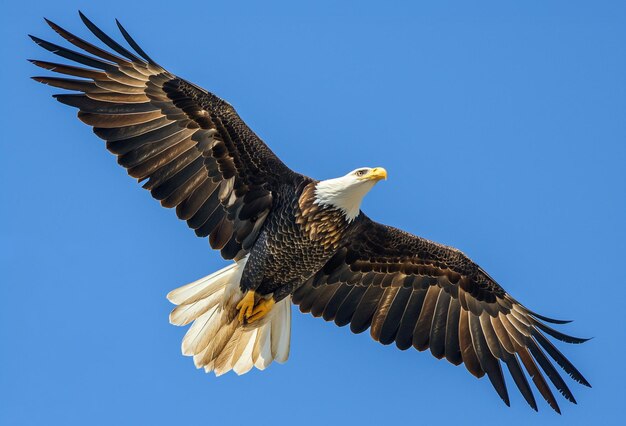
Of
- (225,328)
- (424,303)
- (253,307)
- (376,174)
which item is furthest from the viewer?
(424,303)

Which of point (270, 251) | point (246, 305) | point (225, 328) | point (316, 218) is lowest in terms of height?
point (225, 328)

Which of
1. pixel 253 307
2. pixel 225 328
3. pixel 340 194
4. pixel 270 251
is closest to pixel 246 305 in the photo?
pixel 253 307

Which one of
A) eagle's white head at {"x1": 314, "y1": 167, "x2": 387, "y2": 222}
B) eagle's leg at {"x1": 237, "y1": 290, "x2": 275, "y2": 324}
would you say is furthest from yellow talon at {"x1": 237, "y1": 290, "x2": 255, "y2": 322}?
eagle's white head at {"x1": 314, "y1": 167, "x2": 387, "y2": 222}

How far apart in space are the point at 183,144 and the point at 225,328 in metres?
2.09

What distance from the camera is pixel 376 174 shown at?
39.2 ft

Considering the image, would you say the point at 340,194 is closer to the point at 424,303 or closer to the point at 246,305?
the point at 246,305

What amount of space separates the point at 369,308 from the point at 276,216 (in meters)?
1.67

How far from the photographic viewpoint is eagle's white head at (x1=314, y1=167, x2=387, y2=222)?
39.5 feet

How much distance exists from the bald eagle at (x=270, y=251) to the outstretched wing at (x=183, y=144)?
0.5 inches

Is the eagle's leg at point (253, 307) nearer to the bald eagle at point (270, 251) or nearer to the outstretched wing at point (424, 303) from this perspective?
the bald eagle at point (270, 251)

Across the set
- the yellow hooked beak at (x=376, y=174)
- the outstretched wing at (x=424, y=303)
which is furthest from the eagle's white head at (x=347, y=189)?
the outstretched wing at (x=424, y=303)

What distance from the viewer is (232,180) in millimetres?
12359

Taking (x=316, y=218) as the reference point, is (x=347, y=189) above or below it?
above

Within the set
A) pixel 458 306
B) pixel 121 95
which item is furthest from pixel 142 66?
pixel 458 306
